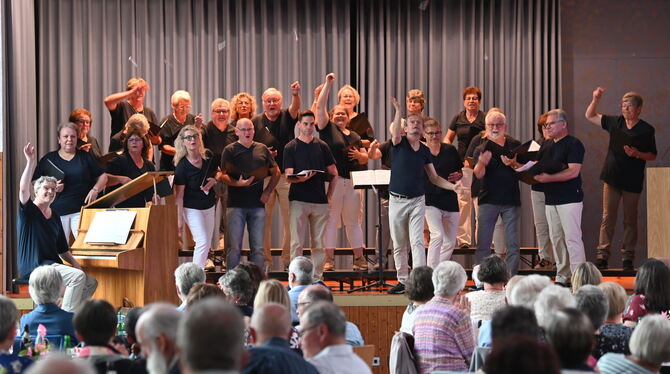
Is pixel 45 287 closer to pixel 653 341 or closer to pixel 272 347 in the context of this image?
pixel 272 347

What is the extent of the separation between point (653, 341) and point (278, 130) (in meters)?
6.17

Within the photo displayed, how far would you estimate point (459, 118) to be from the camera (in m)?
10.1

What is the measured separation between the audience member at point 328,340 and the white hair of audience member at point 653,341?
1.04m

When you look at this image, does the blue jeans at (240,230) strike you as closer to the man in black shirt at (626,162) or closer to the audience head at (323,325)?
the man in black shirt at (626,162)

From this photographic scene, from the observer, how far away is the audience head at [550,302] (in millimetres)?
4195

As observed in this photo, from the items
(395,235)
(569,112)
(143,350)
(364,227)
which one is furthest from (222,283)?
(569,112)

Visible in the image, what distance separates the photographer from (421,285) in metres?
5.59

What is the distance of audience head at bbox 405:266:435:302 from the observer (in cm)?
558

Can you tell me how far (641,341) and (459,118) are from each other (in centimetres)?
644

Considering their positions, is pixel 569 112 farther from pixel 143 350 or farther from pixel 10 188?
pixel 143 350

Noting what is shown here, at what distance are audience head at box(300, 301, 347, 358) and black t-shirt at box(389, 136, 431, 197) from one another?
4.44 m

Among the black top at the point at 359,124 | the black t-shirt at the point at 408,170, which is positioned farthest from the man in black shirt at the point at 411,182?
the black top at the point at 359,124

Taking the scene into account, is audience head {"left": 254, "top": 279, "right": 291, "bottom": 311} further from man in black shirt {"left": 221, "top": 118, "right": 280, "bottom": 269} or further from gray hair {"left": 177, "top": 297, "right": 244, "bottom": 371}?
man in black shirt {"left": 221, "top": 118, "right": 280, "bottom": 269}

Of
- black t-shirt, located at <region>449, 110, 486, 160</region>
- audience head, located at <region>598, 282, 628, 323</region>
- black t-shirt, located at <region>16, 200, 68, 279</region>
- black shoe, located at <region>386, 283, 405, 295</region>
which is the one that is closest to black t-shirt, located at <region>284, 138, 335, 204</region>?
black shoe, located at <region>386, 283, 405, 295</region>
